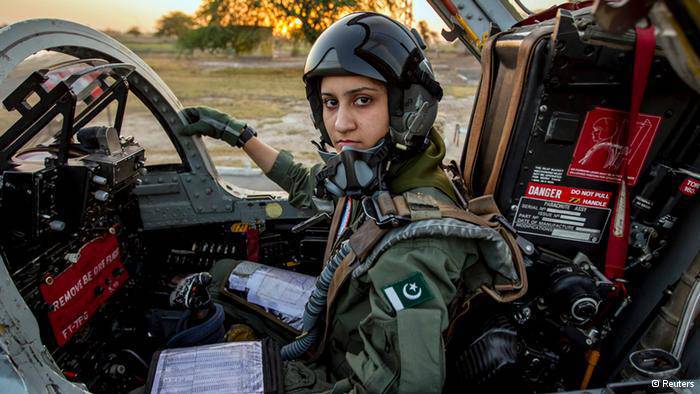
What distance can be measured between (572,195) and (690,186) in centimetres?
33

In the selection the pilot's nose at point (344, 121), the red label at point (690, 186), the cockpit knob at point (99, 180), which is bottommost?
the cockpit knob at point (99, 180)

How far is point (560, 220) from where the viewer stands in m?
1.43

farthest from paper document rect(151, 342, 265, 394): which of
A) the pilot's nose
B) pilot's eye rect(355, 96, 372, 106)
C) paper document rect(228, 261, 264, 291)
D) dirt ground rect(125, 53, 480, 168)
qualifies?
dirt ground rect(125, 53, 480, 168)

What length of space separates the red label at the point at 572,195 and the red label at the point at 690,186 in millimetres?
199

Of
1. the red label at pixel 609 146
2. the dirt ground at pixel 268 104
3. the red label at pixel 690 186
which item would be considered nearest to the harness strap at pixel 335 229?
the red label at pixel 609 146

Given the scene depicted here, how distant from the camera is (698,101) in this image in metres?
1.27

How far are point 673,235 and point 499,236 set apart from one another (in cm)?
70

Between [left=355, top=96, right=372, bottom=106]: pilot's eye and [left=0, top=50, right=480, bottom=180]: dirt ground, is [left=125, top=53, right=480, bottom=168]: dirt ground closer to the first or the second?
[left=0, top=50, right=480, bottom=180]: dirt ground

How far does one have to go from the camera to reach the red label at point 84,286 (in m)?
1.69

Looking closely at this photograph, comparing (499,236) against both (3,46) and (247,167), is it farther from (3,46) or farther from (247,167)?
(247,167)

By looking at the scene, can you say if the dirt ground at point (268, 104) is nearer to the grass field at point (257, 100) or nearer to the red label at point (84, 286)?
the grass field at point (257, 100)

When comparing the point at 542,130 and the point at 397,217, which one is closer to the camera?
the point at 397,217

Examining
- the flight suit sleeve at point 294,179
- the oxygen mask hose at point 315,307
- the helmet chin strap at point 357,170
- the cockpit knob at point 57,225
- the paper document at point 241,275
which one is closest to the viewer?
the helmet chin strap at point 357,170

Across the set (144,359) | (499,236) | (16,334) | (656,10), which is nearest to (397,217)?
(499,236)
